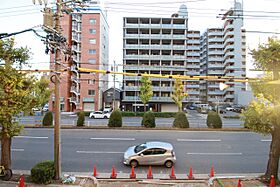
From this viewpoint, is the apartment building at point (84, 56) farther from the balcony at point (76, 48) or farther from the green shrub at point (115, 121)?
the green shrub at point (115, 121)

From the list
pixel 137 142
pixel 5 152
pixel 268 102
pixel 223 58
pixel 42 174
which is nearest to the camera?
pixel 42 174

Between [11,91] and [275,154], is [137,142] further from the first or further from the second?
[11,91]

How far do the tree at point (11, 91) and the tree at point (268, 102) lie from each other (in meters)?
10.1

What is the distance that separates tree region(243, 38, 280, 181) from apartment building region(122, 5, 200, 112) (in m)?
34.3

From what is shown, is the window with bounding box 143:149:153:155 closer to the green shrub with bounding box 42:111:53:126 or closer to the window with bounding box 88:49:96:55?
the green shrub with bounding box 42:111:53:126

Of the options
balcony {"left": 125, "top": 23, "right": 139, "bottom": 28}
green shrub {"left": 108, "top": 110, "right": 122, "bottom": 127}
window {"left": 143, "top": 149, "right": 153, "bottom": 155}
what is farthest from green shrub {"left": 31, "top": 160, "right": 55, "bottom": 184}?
balcony {"left": 125, "top": 23, "right": 139, "bottom": 28}

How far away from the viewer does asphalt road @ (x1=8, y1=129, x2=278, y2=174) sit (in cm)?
1216

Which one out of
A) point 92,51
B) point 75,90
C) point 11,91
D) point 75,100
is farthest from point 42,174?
point 92,51

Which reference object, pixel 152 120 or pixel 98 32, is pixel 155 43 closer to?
pixel 98 32

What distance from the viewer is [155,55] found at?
4544cm

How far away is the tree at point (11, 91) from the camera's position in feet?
28.5

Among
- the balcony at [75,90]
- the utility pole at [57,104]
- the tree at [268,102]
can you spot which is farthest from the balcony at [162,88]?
the utility pole at [57,104]

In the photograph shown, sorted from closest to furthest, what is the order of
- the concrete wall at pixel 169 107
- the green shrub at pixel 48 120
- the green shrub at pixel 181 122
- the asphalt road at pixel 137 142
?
the asphalt road at pixel 137 142
the green shrub at pixel 181 122
the green shrub at pixel 48 120
the concrete wall at pixel 169 107

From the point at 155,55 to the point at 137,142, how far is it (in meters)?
31.0
